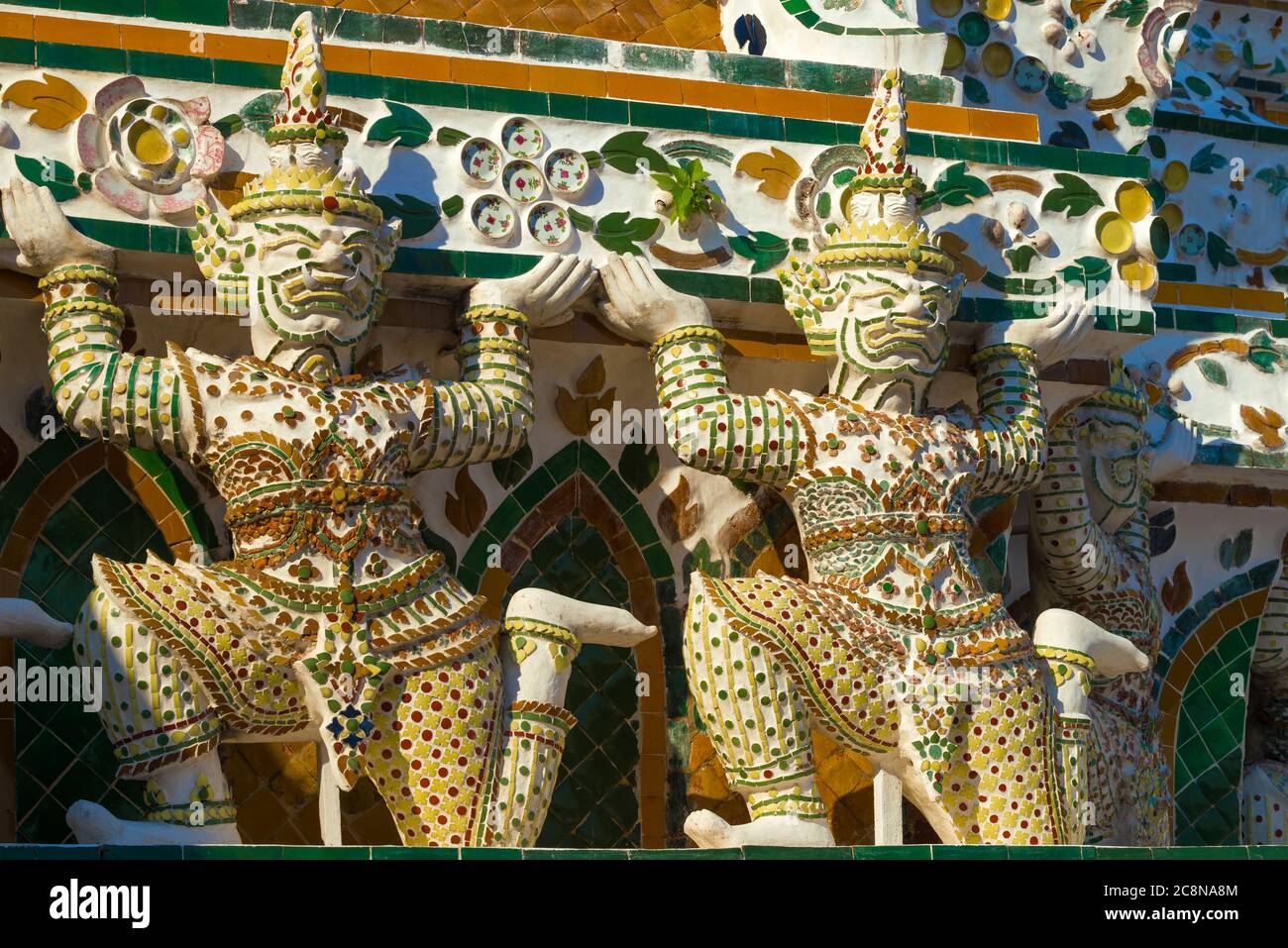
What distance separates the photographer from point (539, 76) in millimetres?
9398

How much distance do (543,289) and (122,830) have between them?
2.18 m

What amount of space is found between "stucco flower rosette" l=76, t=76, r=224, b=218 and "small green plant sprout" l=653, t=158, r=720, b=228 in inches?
57.9

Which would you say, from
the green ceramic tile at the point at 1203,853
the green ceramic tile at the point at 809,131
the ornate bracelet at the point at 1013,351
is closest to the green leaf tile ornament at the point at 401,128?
the green ceramic tile at the point at 809,131

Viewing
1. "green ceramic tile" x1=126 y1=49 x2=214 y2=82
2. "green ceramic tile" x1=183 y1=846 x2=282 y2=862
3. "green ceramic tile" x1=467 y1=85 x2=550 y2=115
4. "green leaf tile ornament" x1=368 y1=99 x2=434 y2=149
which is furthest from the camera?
"green ceramic tile" x1=467 y1=85 x2=550 y2=115

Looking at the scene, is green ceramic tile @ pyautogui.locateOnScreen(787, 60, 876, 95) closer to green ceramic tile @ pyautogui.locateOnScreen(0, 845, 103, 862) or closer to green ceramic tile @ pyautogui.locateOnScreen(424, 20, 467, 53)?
green ceramic tile @ pyautogui.locateOnScreen(424, 20, 467, 53)

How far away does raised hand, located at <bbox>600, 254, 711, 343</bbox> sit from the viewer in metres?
9.14

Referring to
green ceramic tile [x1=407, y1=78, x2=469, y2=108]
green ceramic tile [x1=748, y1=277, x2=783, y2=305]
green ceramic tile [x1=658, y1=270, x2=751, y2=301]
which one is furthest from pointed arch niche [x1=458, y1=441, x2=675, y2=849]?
green ceramic tile [x1=407, y1=78, x2=469, y2=108]

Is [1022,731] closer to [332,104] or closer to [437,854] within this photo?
[437,854]

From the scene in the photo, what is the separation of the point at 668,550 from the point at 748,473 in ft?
1.87

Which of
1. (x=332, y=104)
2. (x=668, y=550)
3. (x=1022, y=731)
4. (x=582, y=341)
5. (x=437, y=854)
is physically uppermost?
(x=332, y=104)

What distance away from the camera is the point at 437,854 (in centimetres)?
773

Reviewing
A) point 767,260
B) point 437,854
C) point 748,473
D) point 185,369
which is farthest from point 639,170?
point 437,854

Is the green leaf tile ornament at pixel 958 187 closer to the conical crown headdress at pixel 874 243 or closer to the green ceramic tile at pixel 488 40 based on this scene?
the conical crown headdress at pixel 874 243

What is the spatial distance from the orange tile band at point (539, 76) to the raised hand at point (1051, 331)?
699 millimetres
